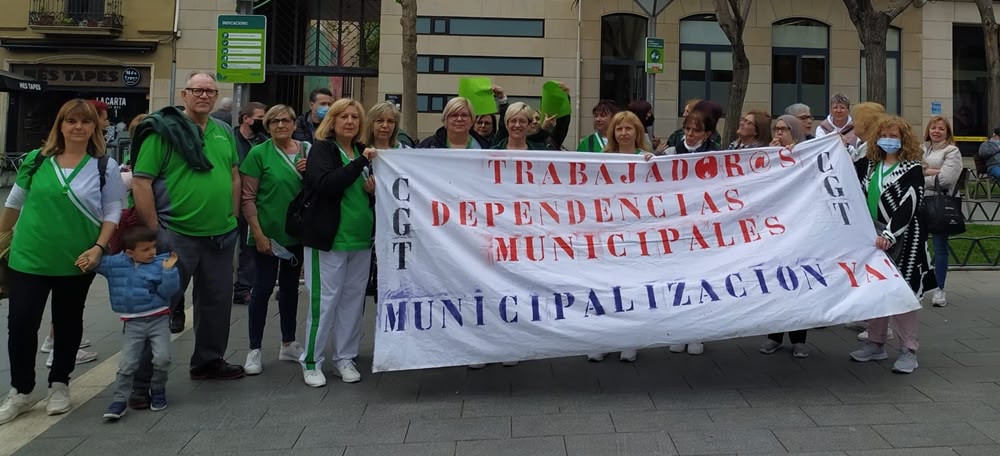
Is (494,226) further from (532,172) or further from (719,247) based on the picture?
(719,247)

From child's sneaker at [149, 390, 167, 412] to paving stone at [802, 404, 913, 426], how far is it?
3.70 meters

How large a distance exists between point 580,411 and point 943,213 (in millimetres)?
4350

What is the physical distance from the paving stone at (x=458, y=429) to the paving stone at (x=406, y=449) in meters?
0.07

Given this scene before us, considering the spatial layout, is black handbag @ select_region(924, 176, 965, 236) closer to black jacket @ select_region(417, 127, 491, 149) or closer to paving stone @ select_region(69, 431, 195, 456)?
black jacket @ select_region(417, 127, 491, 149)

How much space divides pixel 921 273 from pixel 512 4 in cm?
1664

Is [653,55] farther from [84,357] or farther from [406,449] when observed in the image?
[406,449]

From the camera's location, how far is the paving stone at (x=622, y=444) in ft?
12.3

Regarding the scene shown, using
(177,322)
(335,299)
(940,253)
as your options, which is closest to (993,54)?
(940,253)

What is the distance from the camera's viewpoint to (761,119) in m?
5.70

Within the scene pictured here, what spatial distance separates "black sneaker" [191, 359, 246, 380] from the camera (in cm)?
504

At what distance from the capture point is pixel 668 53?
21.1 meters

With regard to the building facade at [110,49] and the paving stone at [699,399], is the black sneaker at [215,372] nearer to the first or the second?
the paving stone at [699,399]

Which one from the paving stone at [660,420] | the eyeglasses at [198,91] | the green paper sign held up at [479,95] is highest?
the green paper sign held up at [479,95]

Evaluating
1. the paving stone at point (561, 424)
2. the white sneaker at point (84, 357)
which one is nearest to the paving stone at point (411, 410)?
the paving stone at point (561, 424)
